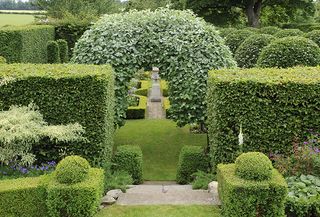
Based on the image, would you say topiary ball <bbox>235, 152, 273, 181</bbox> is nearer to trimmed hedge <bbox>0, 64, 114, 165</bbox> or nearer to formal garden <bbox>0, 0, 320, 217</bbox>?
formal garden <bbox>0, 0, 320, 217</bbox>

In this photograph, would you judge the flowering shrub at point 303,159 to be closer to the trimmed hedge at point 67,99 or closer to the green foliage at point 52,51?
the trimmed hedge at point 67,99

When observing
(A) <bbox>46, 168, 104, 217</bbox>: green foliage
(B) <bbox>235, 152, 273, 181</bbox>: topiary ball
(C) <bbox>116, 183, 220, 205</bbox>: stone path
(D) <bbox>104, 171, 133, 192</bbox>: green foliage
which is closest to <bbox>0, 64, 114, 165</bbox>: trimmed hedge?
(D) <bbox>104, 171, 133, 192</bbox>: green foliage

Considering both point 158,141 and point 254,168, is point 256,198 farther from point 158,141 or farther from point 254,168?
point 158,141

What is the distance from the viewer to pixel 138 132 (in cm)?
1673

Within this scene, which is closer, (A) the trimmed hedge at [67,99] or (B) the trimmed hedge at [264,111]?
(B) the trimmed hedge at [264,111]

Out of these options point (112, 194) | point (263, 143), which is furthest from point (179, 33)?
point (112, 194)

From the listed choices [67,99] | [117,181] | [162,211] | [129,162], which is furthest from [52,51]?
[162,211]

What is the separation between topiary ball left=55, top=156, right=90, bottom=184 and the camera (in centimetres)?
755

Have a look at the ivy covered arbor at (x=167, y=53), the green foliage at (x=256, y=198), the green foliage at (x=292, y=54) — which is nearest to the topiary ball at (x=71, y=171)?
the green foliage at (x=256, y=198)

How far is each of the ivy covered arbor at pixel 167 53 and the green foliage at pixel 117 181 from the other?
8.36ft

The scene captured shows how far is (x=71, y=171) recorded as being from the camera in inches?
297

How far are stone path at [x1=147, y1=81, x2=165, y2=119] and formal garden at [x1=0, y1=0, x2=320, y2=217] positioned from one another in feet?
13.8

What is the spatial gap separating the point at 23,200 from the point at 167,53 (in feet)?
21.3

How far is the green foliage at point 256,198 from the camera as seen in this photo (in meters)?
7.38
